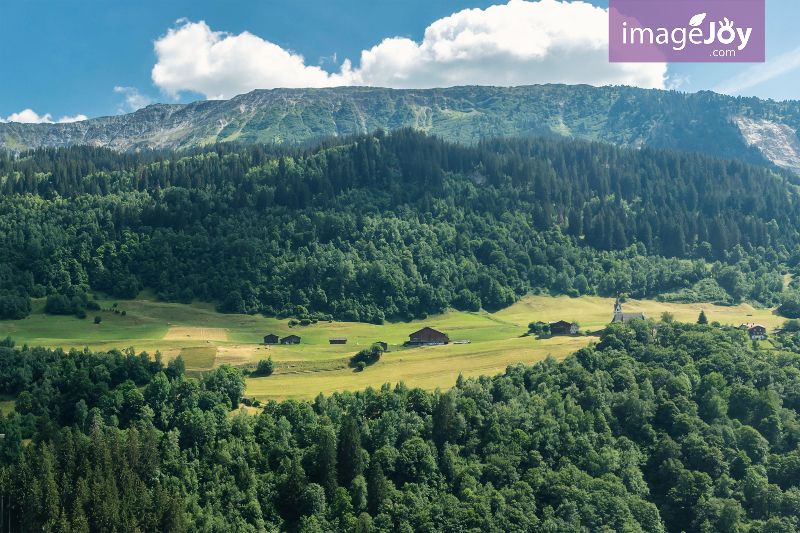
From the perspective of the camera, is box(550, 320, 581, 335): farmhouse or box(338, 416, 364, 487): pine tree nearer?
box(338, 416, 364, 487): pine tree

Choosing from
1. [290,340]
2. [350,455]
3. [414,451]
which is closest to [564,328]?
[290,340]

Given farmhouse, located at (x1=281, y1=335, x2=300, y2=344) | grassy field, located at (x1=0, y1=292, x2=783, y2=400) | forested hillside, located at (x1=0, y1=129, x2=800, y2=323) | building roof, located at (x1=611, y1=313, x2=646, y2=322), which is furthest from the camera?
forested hillside, located at (x1=0, y1=129, x2=800, y2=323)

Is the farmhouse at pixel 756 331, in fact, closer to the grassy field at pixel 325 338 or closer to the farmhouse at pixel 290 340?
the grassy field at pixel 325 338

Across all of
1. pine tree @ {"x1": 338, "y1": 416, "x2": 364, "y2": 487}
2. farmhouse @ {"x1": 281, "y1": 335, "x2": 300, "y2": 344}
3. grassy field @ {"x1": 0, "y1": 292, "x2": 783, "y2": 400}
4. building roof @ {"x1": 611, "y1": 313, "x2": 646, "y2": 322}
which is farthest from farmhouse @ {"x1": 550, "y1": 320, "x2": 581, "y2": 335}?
pine tree @ {"x1": 338, "y1": 416, "x2": 364, "y2": 487}

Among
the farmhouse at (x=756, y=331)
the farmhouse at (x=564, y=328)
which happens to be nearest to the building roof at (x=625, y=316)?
the farmhouse at (x=564, y=328)

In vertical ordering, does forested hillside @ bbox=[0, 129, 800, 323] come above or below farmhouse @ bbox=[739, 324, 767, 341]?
above

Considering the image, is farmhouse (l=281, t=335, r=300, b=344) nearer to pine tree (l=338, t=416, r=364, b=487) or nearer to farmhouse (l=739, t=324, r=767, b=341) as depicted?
pine tree (l=338, t=416, r=364, b=487)
